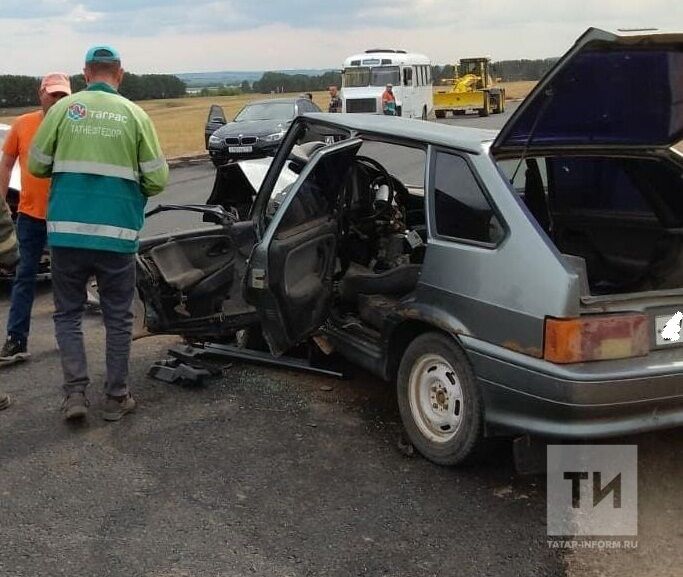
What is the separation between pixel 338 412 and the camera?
446 cm

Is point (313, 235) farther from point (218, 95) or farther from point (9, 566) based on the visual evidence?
point (218, 95)

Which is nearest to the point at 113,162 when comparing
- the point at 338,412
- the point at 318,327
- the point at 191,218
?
the point at 318,327

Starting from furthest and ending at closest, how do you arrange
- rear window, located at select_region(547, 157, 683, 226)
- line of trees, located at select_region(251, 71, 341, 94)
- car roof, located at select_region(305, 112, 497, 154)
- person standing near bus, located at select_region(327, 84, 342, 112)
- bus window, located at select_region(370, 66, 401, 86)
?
1. line of trees, located at select_region(251, 71, 341, 94)
2. bus window, located at select_region(370, 66, 401, 86)
3. person standing near bus, located at select_region(327, 84, 342, 112)
4. rear window, located at select_region(547, 157, 683, 226)
5. car roof, located at select_region(305, 112, 497, 154)

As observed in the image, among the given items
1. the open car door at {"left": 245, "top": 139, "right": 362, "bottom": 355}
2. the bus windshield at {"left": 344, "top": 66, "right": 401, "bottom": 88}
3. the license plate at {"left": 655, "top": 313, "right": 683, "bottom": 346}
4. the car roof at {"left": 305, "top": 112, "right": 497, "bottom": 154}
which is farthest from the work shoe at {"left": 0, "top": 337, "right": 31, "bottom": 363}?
the bus windshield at {"left": 344, "top": 66, "right": 401, "bottom": 88}

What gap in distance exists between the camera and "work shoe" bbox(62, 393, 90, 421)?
4.26m

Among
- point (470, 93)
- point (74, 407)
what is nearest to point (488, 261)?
point (74, 407)

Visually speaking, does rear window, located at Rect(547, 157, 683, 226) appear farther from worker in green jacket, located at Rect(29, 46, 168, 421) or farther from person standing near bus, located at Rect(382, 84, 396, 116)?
person standing near bus, located at Rect(382, 84, 396, 116)

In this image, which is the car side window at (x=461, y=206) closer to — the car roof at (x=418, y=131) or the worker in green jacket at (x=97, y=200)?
the car roof at (x=418, y=131)

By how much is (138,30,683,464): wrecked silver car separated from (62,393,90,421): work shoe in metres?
0.67

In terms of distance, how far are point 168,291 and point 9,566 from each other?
213 centimetres

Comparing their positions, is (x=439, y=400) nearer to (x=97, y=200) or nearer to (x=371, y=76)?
(x=97, y=200)

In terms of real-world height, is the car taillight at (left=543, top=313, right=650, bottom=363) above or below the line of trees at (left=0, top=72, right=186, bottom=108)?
below

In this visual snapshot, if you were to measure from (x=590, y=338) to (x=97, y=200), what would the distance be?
8.33 feet

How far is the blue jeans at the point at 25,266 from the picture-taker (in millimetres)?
5309
